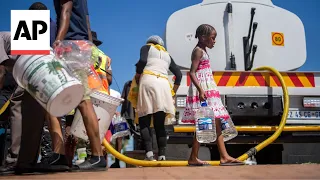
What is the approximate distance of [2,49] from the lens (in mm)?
3068

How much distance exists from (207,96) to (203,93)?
0.13m

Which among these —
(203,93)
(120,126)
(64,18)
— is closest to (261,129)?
(203,93)

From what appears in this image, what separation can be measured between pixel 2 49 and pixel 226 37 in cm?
365

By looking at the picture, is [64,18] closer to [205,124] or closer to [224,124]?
[205,124]

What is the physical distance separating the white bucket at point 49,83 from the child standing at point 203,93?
1741mm

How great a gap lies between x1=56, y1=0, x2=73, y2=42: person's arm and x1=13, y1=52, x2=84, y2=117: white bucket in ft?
1.60

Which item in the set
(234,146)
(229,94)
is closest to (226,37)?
(229,94)

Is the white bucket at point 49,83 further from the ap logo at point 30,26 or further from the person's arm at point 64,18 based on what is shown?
the ap logo at point 30,26

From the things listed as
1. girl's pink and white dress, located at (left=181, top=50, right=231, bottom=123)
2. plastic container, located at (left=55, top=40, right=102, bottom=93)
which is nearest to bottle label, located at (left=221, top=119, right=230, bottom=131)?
girl's pink and white dress, located at (left=181, top=50, right=231, bottom=123)

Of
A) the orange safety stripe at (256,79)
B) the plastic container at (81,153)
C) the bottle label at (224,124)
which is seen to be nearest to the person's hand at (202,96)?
the bottle label at (224,124)

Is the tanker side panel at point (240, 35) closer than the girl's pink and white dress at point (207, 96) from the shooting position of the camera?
No

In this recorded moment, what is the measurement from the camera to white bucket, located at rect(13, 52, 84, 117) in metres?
2.48

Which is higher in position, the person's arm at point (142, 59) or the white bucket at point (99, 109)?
the person's arm at point (142, 59)

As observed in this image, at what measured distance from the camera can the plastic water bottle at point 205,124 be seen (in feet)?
12.8
